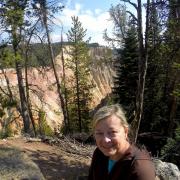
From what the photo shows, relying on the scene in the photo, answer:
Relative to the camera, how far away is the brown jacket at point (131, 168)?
2.39 m

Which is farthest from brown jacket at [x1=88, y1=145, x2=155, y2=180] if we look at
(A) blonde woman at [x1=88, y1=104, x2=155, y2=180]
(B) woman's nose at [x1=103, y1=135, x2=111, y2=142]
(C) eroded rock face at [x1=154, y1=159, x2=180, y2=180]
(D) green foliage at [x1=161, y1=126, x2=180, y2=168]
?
(D) green foliage at [x1=161, y1=126, x2=180, y2=168]

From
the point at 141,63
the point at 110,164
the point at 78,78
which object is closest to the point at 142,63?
the point at 141,63

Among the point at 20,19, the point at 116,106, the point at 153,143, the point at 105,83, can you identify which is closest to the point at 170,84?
the point at 153,143

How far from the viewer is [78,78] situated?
3919cm

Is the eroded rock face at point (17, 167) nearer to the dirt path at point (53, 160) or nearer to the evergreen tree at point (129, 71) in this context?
the dirt path at point (53, 160)

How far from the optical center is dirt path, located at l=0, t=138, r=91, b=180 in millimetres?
10000

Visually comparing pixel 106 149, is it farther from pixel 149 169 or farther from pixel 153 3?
pixel 153 3

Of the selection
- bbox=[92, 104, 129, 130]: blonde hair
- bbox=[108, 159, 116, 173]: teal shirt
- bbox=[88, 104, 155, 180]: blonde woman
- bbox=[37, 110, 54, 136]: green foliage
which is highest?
bbox=[92, 104, 129, 130]: blonde hair

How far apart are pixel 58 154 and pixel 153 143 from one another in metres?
10.2

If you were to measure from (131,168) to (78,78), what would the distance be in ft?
121

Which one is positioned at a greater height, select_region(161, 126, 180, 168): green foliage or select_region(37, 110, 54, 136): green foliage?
select_region(161, 126, 180, 168): green foliage

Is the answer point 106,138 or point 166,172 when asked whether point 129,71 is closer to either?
point 166,172

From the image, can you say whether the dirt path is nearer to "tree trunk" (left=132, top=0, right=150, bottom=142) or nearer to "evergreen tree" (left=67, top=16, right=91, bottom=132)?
"tree trunk" (left=132, top=0, right=150, bottom=142)

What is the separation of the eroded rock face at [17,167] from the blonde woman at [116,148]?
654 cm
